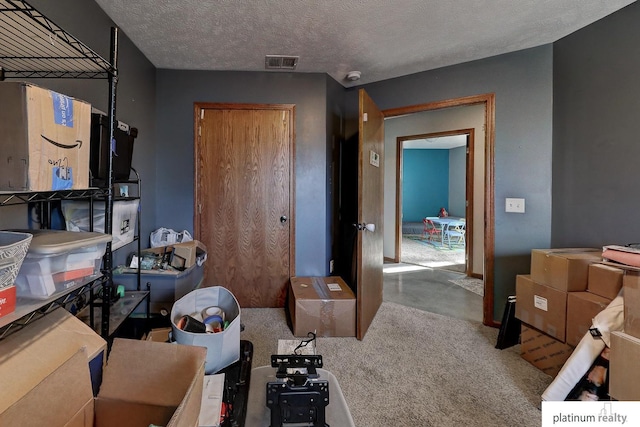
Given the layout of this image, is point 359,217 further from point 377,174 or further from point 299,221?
point 299,221

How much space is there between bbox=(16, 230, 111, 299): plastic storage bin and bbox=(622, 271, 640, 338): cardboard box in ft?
7.17

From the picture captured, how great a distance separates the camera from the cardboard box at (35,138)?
0.86 meters

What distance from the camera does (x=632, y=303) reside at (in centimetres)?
134

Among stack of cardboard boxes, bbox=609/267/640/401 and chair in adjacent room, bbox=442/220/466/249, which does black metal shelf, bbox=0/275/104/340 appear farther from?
chair in adjacent room, bbox=442/220/466/249

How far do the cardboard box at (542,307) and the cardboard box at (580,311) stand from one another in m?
0.04

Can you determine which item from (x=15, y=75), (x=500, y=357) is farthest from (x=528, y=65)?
(x=15, y=75)

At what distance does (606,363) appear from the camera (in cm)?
146

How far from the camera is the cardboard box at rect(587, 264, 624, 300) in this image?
1619mm

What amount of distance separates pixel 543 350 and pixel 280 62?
117 inches

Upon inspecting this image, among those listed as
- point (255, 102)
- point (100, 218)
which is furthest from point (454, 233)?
point (100, 218)

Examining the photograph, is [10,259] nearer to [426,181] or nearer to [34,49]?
[34,49]

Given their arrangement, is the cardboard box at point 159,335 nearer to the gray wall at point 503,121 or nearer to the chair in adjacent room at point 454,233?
the gray wall at point 503,121

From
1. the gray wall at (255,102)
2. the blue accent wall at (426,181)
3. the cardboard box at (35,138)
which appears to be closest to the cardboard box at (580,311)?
the gray wall at (255,102)

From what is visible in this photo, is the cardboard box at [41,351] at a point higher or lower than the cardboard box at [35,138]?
lower
